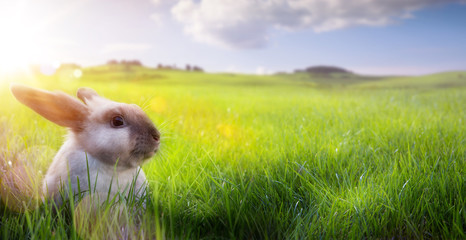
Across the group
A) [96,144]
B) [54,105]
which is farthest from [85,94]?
[96,144]

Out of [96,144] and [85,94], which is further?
[85,94]

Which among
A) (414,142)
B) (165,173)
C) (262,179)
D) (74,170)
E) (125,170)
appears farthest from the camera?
(414,142)

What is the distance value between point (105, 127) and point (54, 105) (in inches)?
14.3

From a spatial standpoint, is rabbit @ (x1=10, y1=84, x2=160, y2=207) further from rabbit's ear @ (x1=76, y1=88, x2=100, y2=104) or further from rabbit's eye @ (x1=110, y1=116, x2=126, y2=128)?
rabbit's ear @ (x1=76, y1=88, x2=100, y2=104)

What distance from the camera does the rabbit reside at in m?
2.23

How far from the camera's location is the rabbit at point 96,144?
7.30 feet

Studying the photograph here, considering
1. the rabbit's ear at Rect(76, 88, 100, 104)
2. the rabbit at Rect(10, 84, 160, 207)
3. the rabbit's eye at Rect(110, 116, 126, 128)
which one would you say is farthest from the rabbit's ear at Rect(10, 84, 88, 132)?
the rabbit's ear at Rect(76, 88, 100, 104)

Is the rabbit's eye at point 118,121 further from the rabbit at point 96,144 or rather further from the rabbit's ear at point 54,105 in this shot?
the rabbit's ear at point 54,105

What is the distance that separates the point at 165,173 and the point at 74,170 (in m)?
0.86

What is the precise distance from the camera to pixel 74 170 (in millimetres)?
2264

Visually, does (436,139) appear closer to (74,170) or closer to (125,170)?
(125,170)

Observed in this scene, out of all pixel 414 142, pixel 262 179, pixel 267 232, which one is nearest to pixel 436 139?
pixel 414 142

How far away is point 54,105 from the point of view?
2197 millimetres

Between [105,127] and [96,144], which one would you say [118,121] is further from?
[96,144]
